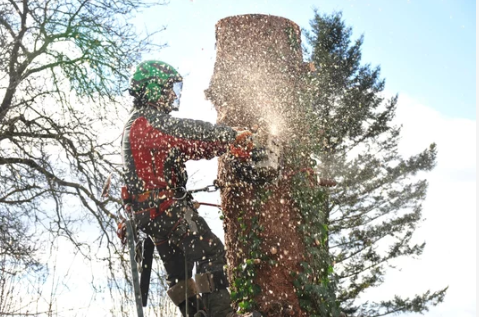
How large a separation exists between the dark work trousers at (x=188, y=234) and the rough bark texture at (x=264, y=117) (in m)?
0.55

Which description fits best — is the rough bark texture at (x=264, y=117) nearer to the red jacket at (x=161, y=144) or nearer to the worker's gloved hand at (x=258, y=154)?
the worker's gloved hand at (x=258, y=154)

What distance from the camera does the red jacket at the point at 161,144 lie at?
4.11 meters

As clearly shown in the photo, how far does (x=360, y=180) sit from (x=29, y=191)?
907cm

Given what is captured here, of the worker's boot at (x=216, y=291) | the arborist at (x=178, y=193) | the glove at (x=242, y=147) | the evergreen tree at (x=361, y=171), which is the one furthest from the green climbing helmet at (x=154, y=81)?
the evergreen tree at (x=361, y=171)

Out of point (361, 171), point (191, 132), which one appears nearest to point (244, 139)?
point (191, 132)

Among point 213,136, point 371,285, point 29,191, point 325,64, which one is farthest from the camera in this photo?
point 371,285

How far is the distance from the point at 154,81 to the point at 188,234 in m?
1.29

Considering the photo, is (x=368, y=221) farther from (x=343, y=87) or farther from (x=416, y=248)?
(x=343, y=87)

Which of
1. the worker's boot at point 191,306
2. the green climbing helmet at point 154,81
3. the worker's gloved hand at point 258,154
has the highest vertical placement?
the green climbing helmet at point 154,81

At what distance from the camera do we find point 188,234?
13.5 ft

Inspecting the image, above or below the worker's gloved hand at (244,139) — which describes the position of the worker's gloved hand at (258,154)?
below

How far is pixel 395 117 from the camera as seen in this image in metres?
16.5

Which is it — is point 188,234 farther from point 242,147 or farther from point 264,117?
point 264,117

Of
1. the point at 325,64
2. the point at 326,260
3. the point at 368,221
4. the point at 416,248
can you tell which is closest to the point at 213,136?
the point at 326,260
